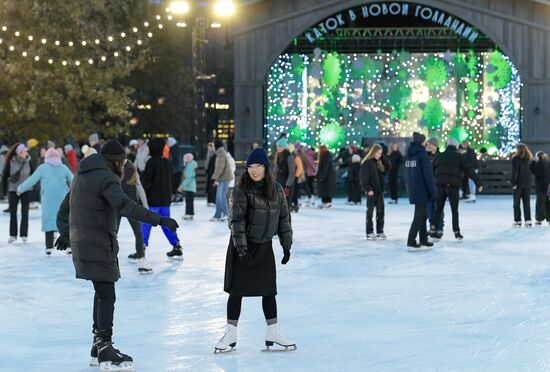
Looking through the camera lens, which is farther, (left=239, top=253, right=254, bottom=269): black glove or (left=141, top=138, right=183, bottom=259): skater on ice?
(left=141, top=138, right=183, bottom=259): skater on ice

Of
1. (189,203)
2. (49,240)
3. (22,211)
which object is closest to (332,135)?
(189,203)

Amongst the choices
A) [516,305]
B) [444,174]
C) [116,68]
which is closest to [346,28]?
[116,68]

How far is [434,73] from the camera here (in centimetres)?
3359

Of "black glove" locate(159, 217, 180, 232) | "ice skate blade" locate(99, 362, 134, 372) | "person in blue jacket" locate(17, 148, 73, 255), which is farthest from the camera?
"person in blue jacket" locate(17, 148, 73, 255)

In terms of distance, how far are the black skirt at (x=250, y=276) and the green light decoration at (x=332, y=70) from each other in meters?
26.1

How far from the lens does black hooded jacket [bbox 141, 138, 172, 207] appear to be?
46.4ft

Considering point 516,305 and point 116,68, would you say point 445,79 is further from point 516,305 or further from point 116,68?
point 516,305

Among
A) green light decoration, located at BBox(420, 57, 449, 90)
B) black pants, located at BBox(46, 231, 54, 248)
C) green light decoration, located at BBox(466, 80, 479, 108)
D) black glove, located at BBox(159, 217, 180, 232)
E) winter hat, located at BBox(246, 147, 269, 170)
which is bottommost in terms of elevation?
black pants, located at BBox(46, 231, 54, 248)

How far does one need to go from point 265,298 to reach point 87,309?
2740mm

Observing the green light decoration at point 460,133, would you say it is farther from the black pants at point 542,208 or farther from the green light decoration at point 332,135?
the black pants at point 542,208

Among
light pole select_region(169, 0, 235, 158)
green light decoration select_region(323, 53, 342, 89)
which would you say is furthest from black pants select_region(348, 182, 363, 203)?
green light decoration select_region(323, 53, 342, 89)

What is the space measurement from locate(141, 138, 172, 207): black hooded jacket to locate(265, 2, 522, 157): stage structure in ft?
63.3

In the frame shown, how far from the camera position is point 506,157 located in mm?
33312

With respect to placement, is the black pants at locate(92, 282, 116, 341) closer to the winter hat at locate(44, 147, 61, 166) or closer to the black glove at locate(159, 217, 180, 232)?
the black glove at locate(159, 217, 180, 232)
